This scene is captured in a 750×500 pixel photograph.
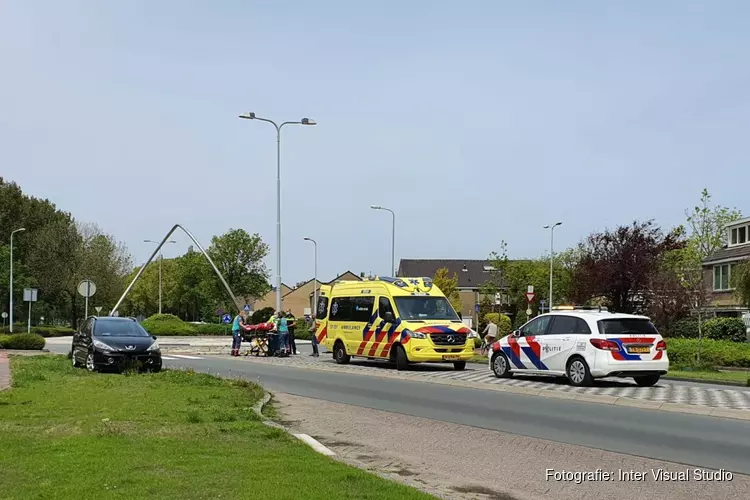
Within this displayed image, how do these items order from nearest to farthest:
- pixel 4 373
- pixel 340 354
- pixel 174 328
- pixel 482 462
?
pixel 482 462, pixel 4 373, pixel 340 354, pixel 174 328

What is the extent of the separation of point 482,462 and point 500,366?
1154 centimetres

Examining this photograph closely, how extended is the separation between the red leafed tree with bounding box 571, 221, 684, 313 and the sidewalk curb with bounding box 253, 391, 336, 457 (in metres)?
31.0

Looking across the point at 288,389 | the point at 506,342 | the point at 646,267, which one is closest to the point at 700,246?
the point at 646,267

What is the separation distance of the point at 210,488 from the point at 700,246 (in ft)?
222

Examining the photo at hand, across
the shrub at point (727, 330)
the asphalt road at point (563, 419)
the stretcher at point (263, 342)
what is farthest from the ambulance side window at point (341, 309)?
the shrub at point (727, 330)

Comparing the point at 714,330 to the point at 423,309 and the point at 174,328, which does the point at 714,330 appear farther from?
the point at 174,328

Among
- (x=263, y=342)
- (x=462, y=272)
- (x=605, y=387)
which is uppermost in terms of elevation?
(x=462, y=272)

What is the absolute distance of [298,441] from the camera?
367 inches

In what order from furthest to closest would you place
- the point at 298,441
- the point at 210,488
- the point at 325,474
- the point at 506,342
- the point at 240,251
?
1. the point at 240,251
2. the point at 506,342
3. the point at 298,441
4. the point at 325,474
5. the point at 210,488

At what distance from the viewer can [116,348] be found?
65.9 ft

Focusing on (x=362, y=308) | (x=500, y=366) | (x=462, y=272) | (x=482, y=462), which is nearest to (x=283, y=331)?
(x=362, y=308)

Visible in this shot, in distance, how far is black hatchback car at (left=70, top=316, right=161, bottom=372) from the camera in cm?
2005

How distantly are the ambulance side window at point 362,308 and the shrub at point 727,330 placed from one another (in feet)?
65.3

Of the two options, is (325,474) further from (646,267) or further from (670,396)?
(646,267)
